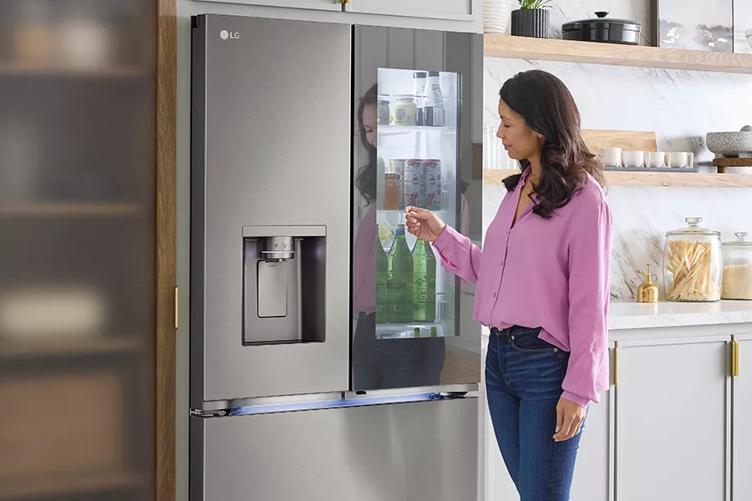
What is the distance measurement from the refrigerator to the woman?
1.09 ft

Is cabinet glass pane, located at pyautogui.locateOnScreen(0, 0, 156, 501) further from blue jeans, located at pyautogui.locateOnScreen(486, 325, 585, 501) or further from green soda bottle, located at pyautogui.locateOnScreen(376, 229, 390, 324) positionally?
blue jeans, located at pyautogui.locateOnScreen(486, 325, 585, 501)

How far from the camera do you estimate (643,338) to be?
2.98 m

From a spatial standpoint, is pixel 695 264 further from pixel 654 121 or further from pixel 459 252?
pixel 459 252

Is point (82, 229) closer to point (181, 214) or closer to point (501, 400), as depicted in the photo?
point (181, 214)

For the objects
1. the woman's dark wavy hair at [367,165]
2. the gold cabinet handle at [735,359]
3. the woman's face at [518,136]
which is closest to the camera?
the woman's face at [518,136]

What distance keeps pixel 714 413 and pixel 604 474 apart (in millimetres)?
451

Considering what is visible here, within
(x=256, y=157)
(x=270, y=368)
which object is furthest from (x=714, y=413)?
(x=256, y=157)

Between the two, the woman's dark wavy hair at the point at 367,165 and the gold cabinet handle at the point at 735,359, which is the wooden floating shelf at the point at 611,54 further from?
the gold cabinet handle at the point at 735,359

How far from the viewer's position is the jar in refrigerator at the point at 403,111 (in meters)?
2.48

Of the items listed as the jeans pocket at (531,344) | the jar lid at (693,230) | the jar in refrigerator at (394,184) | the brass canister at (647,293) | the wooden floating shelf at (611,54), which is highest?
the wooden floating shelf at (611,54)

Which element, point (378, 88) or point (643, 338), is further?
point (643, 338)

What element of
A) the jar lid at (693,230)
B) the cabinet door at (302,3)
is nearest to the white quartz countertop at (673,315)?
the jar lid at (693,230)

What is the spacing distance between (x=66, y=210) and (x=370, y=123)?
0.78m

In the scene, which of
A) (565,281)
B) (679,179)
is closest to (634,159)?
(679,179)
